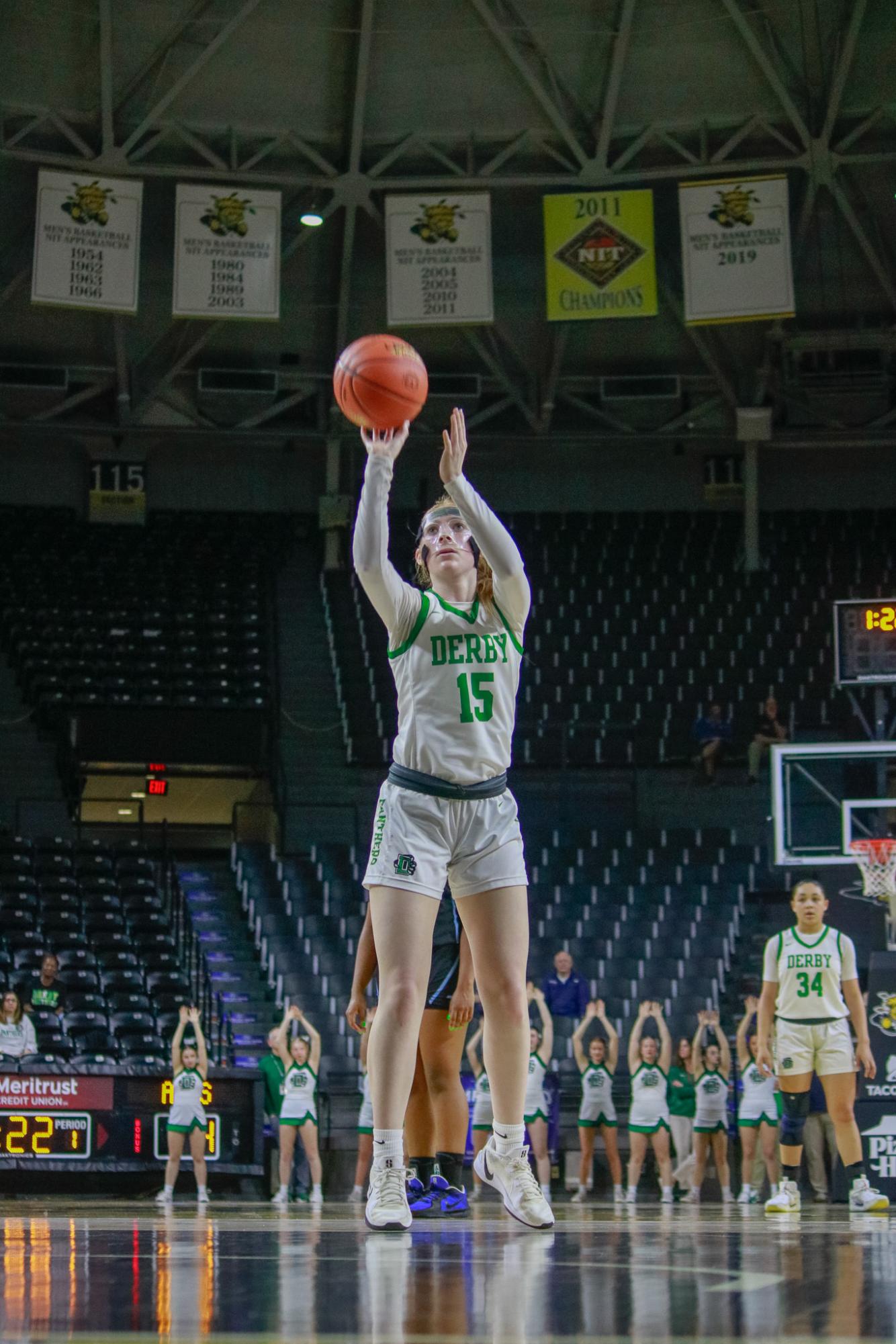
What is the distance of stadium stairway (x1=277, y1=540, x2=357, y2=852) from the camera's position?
2423 cm

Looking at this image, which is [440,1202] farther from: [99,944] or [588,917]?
[588,917]

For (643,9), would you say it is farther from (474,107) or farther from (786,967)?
(786,967)

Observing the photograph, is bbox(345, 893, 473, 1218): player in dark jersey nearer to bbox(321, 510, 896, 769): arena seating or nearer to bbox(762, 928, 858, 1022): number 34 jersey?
bbox(762, 928, 858, 1022): number 34 jersey

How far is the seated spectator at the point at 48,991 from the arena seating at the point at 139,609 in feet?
24.2

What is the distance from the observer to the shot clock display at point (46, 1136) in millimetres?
15719

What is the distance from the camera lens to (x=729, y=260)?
21.9 meters

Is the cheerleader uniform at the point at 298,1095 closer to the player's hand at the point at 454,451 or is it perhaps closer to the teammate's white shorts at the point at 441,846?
the teammate's white shorts at the point at 441,846

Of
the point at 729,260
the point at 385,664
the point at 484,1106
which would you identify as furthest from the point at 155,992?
the point at 729,260

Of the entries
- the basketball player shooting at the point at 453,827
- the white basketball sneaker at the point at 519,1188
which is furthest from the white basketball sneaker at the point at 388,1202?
the white basketball sneaker at the point at 519,1188

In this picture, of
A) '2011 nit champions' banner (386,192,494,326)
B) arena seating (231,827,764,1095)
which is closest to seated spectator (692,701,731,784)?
arena seating (231,827,764,1095)

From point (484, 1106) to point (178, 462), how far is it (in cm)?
1755

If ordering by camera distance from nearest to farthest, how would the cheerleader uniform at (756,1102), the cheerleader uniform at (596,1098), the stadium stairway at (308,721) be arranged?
the cheerleader uniform at (756,1102)
the cheerleader uniform at (596,1098)
the stadium stairway at (308,721)

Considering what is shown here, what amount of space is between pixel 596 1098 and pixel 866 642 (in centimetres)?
541

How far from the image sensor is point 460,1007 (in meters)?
6.32
